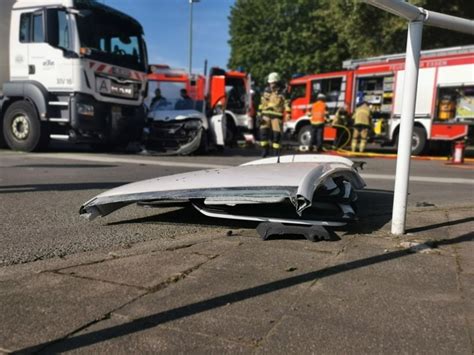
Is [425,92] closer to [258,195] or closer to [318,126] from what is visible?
[318,126]

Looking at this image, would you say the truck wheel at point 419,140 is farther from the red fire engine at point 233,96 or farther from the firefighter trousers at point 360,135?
the red fire engine at point 233,96

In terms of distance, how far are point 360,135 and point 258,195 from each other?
36.4 ft

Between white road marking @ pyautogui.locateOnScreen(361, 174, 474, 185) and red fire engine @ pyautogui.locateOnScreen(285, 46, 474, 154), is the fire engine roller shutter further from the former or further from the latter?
white road marking @ pyautogui.locateOnScreen(361, 174, 474, 185)

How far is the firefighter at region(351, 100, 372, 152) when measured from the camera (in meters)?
14.1

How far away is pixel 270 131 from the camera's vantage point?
35.5 ft

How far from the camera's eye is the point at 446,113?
13688mm

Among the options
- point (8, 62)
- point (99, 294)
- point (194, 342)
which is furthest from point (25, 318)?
point (8, 62)

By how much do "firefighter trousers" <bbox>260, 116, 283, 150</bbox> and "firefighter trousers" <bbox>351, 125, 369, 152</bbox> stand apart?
426cm

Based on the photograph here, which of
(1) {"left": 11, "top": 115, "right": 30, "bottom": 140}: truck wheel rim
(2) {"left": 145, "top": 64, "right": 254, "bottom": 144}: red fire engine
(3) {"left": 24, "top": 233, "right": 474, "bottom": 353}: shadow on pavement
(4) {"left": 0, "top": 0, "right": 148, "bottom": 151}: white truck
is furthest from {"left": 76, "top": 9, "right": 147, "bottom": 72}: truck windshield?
(3) {"left": 24, "top": 233, "right": 474, "bottom": 353}: shadow on pavement

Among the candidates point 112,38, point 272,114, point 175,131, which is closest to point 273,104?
point 272,114

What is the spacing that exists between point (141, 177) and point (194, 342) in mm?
5405

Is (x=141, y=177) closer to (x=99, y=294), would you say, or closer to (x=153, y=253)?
→ (x=153, y=253)

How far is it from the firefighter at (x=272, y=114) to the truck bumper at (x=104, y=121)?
9.61 feet

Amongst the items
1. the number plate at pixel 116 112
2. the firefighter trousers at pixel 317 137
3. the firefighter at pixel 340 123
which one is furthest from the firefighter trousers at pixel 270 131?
the firefighter at pixel 340 123
